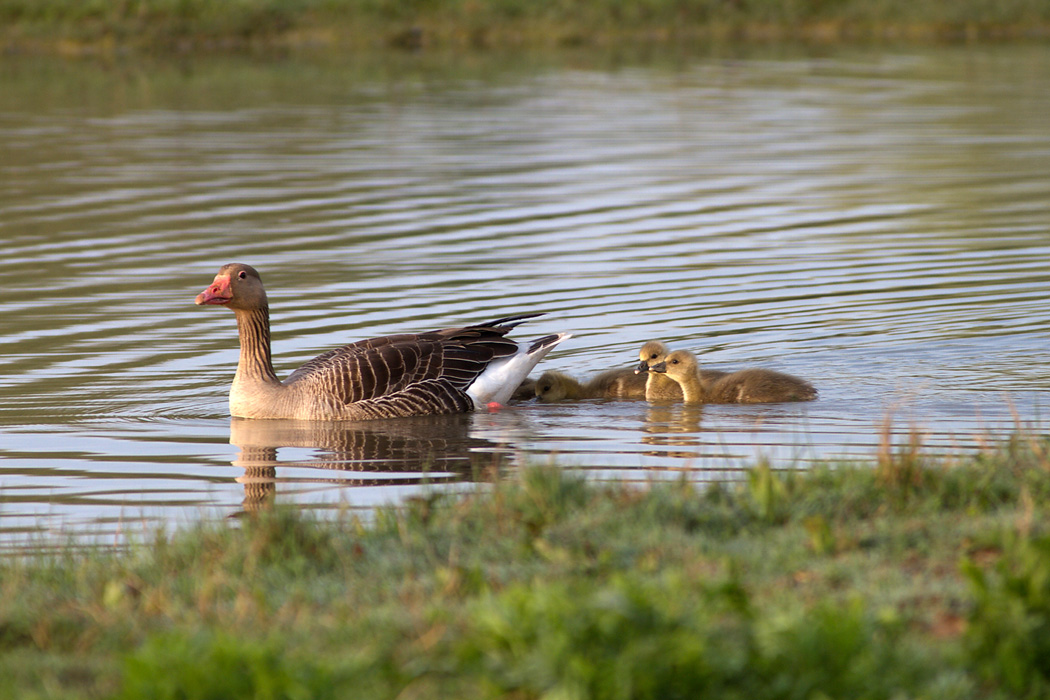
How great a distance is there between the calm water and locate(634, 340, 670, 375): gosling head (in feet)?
1.30

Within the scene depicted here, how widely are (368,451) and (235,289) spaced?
215cm

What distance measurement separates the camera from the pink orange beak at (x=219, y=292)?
39.1ft

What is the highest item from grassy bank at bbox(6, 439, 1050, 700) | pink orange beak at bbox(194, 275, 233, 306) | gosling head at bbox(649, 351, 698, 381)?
pink orange beak at bbox(194, 275, 233, 306)

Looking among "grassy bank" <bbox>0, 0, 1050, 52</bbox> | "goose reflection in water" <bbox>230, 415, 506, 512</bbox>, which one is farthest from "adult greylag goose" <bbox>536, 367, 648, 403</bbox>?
"grassy bank" <bbox>0, 0, 1050, 52</bbox>

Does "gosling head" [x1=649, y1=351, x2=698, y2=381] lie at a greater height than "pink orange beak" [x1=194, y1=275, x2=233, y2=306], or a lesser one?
lesser

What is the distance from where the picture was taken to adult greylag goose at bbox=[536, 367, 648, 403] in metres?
12.3

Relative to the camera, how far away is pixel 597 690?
4.71 m

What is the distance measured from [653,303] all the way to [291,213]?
9.17m

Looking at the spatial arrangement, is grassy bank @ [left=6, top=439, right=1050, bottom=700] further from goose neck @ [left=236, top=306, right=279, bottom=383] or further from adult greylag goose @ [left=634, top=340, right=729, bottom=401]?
goose neck @ [left=236, top=306, right=279, bottom=383]

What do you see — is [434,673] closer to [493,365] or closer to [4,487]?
[4,487]

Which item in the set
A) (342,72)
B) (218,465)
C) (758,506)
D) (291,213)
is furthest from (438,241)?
(342,72)

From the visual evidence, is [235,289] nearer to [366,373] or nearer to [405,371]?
[366,373]

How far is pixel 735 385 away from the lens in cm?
1172

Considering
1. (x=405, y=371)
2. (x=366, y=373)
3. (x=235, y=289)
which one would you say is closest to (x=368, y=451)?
(x=366, y=373)
